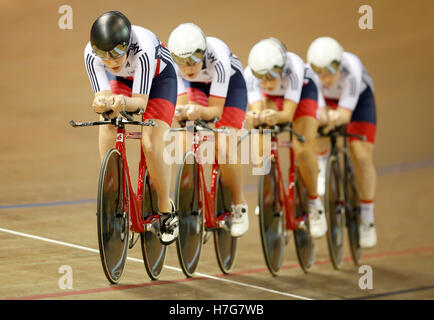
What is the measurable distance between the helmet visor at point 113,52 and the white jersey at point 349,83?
210 cm

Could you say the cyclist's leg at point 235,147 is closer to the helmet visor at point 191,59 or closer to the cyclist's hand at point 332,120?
the helmet visor at point 191,59

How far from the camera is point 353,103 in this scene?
4.80 meters

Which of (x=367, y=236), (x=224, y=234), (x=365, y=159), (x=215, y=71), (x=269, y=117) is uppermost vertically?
(x=215, y=71)

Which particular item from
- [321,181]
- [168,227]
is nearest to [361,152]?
[321,181]

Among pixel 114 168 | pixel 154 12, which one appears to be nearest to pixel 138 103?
pixel 114 168

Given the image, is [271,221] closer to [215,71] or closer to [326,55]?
[215,71]

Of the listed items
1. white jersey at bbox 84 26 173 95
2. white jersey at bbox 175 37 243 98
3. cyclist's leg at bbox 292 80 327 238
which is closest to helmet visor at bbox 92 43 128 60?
white jersey at bbox 84 26 173 95

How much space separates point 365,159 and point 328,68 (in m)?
0.68

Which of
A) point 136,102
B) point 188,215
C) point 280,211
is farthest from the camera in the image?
point 280,211

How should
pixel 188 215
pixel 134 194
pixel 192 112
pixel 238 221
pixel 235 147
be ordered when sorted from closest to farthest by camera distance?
1. pixel 134 194
2. pixel 192 112
3. pixel 188 215
4. pixel 235 147
5. pixel 238 221

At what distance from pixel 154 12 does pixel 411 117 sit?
424 centimetres

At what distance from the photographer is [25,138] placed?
4.89 meters

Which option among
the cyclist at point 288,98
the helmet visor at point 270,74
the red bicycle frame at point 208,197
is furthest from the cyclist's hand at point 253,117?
the red bicycle frame at point 208,197
